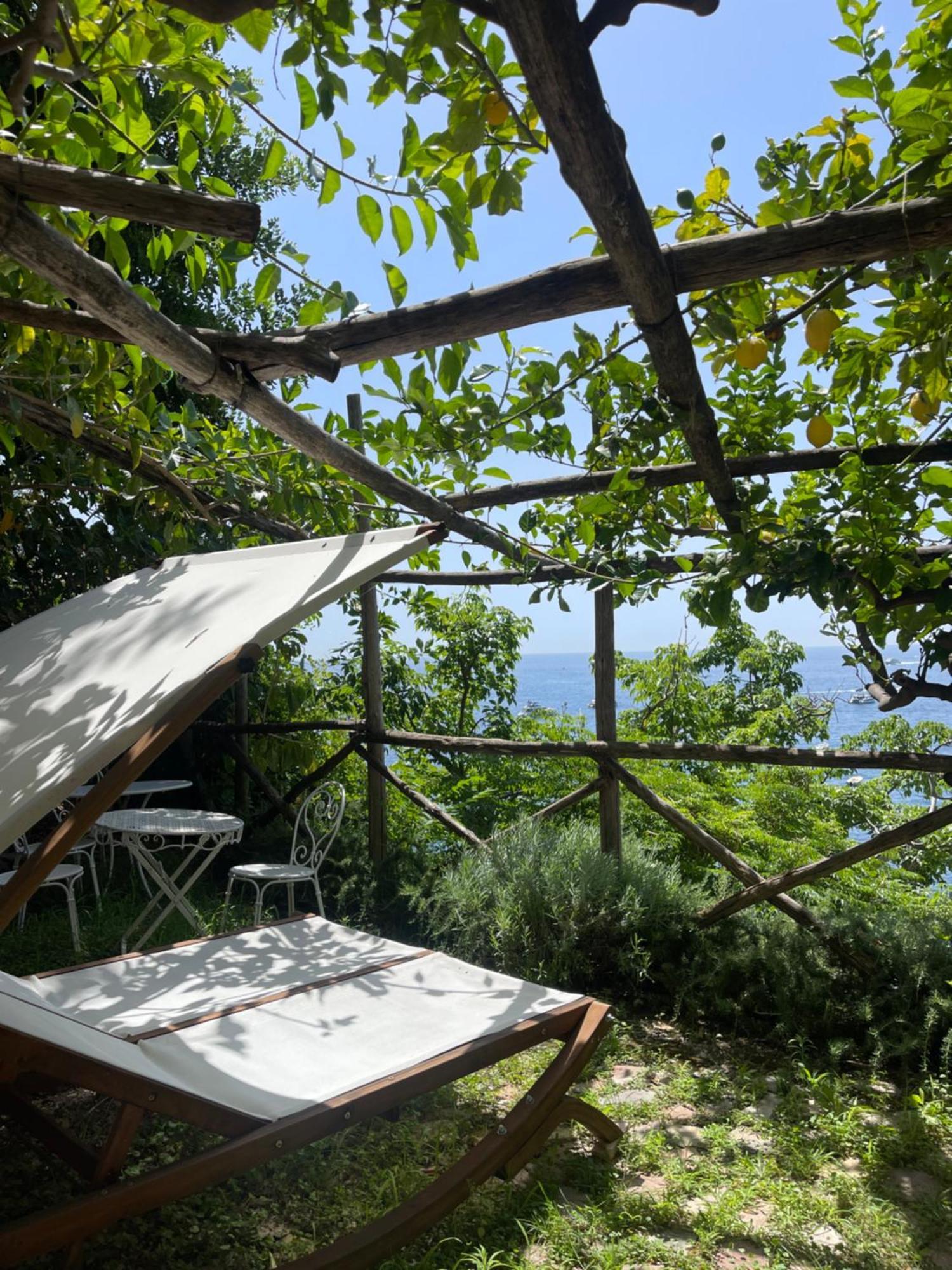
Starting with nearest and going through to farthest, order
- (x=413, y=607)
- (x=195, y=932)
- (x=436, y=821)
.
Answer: (x=195, y=932)
(x=436, y=821)
(x=413, y=607)

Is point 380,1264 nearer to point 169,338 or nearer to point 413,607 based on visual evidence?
point 169,338

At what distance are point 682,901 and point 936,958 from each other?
1.01 metres

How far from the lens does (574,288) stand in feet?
6.34

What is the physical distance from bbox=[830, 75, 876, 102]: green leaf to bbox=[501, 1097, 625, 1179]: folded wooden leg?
101 inches

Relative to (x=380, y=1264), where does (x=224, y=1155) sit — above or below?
above

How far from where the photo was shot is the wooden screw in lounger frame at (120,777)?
1994 millimetres

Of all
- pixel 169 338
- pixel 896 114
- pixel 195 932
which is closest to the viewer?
pixel 896 114

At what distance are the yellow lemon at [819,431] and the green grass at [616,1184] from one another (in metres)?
2.07

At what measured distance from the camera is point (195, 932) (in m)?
4.55

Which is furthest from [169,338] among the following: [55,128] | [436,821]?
[436,821]

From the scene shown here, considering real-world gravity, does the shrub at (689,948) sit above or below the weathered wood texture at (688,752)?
below

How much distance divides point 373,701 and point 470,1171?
341cm

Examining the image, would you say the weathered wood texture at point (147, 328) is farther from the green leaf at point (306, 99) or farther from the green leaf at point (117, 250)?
the green leaf at point (306, 99)

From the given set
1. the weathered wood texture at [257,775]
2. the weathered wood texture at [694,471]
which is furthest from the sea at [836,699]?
the weathered wood texture at [257,775]
